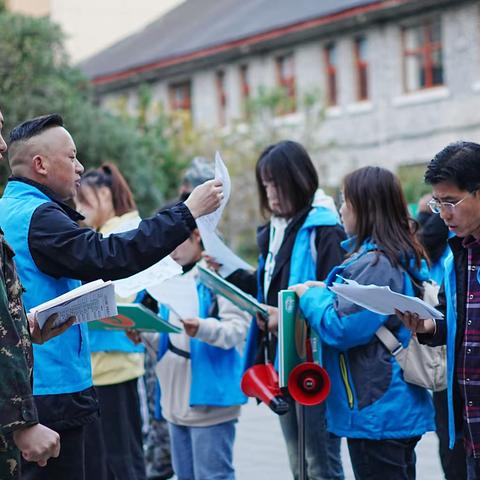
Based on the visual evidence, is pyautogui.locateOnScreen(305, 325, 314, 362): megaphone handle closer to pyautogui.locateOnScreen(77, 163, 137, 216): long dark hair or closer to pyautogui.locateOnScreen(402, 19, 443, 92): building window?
pyautogui.locateOnScreen(77, 163, 137, 216): long dark hair

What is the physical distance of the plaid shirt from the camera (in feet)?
12.9

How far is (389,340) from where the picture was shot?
15.6 feet

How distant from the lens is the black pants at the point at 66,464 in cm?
421

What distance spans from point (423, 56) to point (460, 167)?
2202 centimetres

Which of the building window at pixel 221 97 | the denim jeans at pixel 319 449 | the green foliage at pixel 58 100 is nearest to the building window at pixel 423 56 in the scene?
the building window at pixel 221 97

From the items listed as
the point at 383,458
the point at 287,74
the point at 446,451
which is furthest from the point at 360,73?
the point at 383,458

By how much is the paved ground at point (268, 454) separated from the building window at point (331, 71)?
18.5m

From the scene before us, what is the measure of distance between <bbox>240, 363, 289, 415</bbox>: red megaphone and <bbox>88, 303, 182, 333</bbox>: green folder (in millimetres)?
439

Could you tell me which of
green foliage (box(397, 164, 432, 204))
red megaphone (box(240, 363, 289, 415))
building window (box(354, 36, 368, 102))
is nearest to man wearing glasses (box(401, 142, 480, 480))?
red megaphone (box(240, 363, 289, 415))

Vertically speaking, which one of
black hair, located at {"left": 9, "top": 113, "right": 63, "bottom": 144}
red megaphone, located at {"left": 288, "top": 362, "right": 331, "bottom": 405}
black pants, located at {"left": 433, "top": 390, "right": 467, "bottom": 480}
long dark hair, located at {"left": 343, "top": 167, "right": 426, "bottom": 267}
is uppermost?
black hair, located at {"left": 9, "top": 113, "right": 63, "bottom": 144}

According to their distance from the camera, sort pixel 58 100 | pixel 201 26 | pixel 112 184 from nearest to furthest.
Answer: pixel 112 184
pixel 58 100
pixel 201 26

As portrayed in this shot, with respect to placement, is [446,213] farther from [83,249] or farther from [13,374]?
[13,374]

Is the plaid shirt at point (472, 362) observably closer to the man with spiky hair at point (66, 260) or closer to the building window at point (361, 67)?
the man with spiky hair at point (66, 260)

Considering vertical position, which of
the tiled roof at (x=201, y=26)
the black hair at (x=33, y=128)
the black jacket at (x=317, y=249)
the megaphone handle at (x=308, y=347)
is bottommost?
the megaphone handle at (x=308, y=347)
